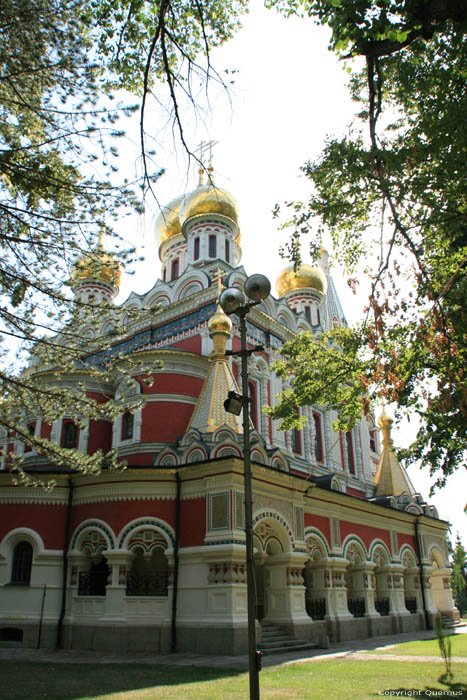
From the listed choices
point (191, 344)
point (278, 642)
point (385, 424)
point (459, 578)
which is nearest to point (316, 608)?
point (278, 642)

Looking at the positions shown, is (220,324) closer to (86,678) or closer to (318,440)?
(318,440)

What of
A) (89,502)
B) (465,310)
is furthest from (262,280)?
(89,502)

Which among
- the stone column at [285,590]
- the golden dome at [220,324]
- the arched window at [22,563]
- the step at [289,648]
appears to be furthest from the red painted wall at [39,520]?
the golden dome at [220,324]

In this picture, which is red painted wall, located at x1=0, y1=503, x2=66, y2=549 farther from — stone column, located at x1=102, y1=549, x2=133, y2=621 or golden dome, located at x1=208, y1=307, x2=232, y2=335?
golden dome, located at x1=208, y1=307, x2=232, y2=335

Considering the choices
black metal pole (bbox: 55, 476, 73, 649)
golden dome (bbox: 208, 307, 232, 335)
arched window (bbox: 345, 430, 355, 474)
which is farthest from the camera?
arched window (bbox: 345, 430, 355, 474)

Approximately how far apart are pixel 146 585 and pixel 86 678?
4.23 m

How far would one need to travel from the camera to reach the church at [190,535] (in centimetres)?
1178

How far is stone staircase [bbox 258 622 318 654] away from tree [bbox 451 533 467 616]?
28191mm

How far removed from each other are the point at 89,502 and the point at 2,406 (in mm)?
5548

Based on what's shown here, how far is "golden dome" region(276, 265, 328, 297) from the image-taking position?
1097 inches

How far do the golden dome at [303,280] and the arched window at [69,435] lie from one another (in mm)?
13888

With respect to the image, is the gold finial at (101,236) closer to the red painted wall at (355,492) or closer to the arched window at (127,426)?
the arched window at (127,426)

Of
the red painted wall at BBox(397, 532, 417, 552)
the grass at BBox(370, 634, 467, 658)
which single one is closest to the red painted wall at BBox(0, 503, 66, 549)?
the grass at BBox(370, 634, 467, 658)

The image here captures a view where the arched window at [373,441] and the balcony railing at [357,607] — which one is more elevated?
the arched window at [373,441]
